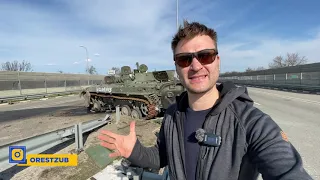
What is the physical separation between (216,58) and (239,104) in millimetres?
451

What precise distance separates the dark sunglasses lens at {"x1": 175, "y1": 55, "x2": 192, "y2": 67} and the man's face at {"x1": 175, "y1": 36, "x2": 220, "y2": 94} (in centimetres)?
3

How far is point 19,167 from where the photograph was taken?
16.2 feet

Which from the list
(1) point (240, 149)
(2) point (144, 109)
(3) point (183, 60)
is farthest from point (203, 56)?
(2) point (144, 109)

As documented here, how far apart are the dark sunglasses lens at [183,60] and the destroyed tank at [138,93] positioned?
8228mm

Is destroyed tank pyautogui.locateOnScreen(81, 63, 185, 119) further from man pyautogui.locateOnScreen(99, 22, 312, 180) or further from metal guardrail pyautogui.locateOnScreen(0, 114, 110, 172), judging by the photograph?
man pyautogui.locateOnScreen(99, 22, 312, 180)

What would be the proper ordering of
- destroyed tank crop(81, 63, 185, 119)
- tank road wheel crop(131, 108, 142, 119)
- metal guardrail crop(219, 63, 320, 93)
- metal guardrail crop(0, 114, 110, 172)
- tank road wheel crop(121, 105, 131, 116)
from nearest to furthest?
metal guardrail crop(0, 114, 110, 172)
destroyed tank crop(81, 63, 185, 119)
tank road wheel crop(131, 108, 142, 119)
tank road wheel crop(121, 105, 131, 116)
metal guardrail crop(219, 63, 320, 93)

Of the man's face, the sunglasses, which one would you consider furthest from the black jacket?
the sunglasses

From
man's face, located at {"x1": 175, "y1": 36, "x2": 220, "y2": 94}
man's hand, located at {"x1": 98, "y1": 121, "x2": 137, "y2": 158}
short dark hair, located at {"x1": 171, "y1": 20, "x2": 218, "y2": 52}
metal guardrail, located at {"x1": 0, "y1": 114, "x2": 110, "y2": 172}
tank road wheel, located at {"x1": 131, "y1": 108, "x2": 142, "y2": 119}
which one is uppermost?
short dark hair, located at {"x1": 171, "y1": 20, "x2": 218, "y2": 52}

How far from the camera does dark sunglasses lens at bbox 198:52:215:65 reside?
1.89m

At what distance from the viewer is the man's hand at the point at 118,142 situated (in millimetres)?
1935

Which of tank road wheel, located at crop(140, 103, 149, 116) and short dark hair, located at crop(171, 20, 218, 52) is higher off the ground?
short dark hair, located at crop(171, 20, 218, 52)

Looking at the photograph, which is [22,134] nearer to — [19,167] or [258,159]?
[19,167]

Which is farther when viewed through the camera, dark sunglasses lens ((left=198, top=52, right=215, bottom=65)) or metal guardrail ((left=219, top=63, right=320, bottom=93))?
metal guardrail ((left=219, top=63, right=320, bottom=93))

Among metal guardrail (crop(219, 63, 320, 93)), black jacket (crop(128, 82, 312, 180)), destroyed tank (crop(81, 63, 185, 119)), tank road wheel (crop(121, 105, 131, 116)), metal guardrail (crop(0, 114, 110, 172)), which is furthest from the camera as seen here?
metal guardrail (crop(219, 63, 320, 93))
